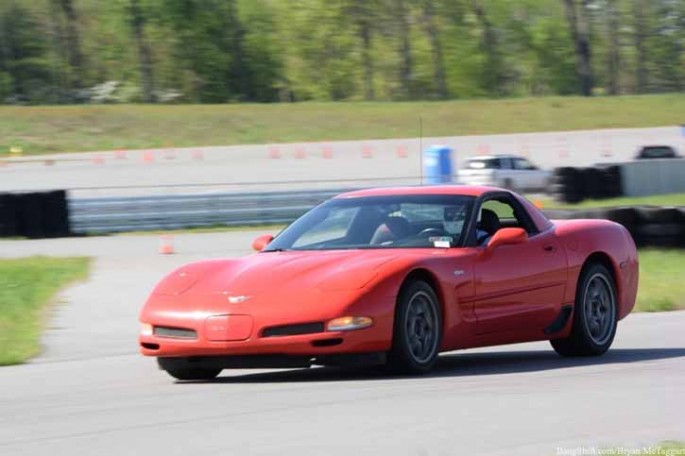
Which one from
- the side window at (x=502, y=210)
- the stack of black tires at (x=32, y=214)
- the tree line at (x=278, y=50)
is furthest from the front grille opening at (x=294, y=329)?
the tree line at (x=278, y=50)

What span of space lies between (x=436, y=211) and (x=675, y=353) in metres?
2.05

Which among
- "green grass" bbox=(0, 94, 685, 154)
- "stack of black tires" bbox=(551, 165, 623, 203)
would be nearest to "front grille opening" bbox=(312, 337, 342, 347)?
"stack of black tires" bbox=(551, 165, 623, 203)

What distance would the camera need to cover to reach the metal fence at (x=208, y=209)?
27188mm

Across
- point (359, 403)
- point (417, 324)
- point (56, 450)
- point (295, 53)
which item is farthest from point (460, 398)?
point (295, 53)

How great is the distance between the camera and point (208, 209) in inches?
1088

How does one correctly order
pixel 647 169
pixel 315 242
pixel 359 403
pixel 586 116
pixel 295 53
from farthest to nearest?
1. pixel 295 53
2. pixel 586 116
3. pixel 647 169
4. pixel 315 242
5. pixel 359 403

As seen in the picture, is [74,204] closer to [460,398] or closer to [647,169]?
[647,169]

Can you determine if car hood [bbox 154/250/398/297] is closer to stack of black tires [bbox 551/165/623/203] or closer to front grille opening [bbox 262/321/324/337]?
front grille opening [bbox 262/321/324/337]

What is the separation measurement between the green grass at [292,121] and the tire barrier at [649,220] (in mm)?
36012

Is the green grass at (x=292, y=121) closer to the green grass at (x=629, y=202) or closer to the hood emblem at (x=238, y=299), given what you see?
the green grass at (x=629, y=202)

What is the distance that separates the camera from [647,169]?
3238 cm

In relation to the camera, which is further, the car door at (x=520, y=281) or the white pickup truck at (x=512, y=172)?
the white pickup truck at (x=512, y=172)

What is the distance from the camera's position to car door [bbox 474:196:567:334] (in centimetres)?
886

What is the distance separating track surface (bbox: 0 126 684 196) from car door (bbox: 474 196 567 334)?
23968 mm
